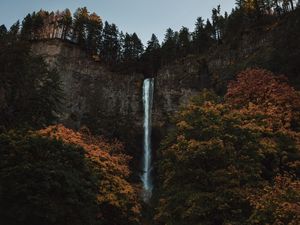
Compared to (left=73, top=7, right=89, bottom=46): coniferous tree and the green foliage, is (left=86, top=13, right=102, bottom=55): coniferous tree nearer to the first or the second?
(left=73, top=7, right=89, bottom=46): coniferous tree

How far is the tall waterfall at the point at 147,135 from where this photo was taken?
167 ft

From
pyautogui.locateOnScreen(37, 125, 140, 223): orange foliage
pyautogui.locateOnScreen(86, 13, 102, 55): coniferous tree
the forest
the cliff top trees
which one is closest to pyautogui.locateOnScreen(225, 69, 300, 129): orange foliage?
the forest

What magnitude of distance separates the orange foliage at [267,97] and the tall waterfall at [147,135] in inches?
741

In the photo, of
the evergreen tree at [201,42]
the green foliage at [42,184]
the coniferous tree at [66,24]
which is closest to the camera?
the green foliage at [42,184]

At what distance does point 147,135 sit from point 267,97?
1158 inches

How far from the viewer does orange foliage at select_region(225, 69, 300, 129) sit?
93.6ft

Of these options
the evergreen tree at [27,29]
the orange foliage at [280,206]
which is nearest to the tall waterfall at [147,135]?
the evergreen tree at [27,29]

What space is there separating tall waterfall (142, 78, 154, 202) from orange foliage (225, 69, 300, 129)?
18.8 m

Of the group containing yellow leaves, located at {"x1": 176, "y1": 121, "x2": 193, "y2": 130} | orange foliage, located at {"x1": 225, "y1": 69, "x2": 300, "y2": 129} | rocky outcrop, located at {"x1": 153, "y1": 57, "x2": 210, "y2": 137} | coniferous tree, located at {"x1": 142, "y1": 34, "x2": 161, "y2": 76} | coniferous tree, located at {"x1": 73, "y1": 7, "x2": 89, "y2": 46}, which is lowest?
yellow leaves, located at {"x1": 176, "y1": 121, "x2": 193, "y2": 130}

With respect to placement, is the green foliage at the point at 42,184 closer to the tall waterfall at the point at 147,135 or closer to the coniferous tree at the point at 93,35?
the tall waterfall at the point at 147,135

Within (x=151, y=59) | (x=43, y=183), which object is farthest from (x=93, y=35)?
(x=43, y=183)

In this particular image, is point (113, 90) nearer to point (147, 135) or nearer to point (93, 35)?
point (147, 135)

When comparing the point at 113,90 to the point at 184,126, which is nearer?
the point at 184,126

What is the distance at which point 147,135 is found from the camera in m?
59.1
